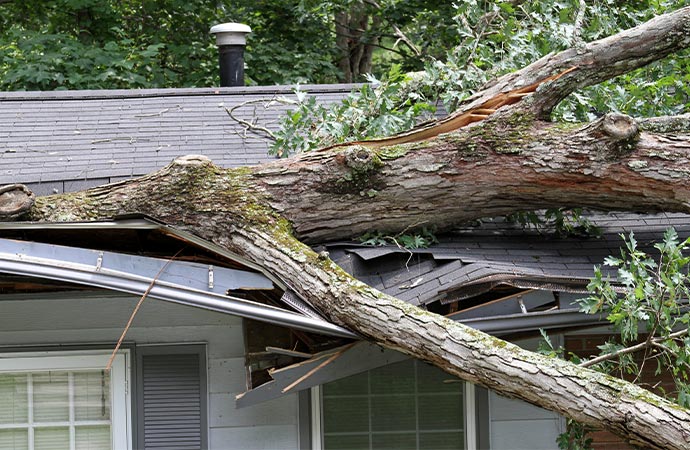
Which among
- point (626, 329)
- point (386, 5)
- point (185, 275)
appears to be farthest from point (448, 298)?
point (386, 5)

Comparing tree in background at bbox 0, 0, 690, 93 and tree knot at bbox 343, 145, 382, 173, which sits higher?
tree in background at bbox 0, 0, 690, 93

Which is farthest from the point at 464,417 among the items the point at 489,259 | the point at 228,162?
the point at 228,162

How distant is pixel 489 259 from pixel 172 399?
7.12ft

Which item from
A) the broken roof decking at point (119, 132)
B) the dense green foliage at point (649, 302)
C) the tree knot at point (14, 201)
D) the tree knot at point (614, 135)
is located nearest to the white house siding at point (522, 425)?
the dense green foliage at point (649, 302)

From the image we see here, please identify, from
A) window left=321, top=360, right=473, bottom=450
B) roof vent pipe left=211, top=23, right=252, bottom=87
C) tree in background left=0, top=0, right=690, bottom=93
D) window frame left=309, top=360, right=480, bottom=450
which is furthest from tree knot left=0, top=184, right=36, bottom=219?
tree in background left=0, top=0, right=690, bottom=93

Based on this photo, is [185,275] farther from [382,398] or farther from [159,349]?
[382,398]

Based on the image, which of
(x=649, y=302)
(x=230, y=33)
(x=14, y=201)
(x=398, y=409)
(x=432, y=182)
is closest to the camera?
(x=649, y=302)

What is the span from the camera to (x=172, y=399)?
595 cm

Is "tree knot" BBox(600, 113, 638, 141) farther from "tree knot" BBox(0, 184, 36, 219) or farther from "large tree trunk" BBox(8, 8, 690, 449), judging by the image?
"tree knot" BBox(0, 184, 36, 219)

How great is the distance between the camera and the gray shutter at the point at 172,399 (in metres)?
5.93

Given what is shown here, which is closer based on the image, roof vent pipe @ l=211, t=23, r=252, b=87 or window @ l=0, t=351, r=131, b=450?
window @ l=0, t=351, r=131, b=450

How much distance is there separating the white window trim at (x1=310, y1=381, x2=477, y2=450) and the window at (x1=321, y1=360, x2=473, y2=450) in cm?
3

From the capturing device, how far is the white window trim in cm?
609

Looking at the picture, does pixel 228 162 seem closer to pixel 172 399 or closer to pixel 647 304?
pixel 172 399
